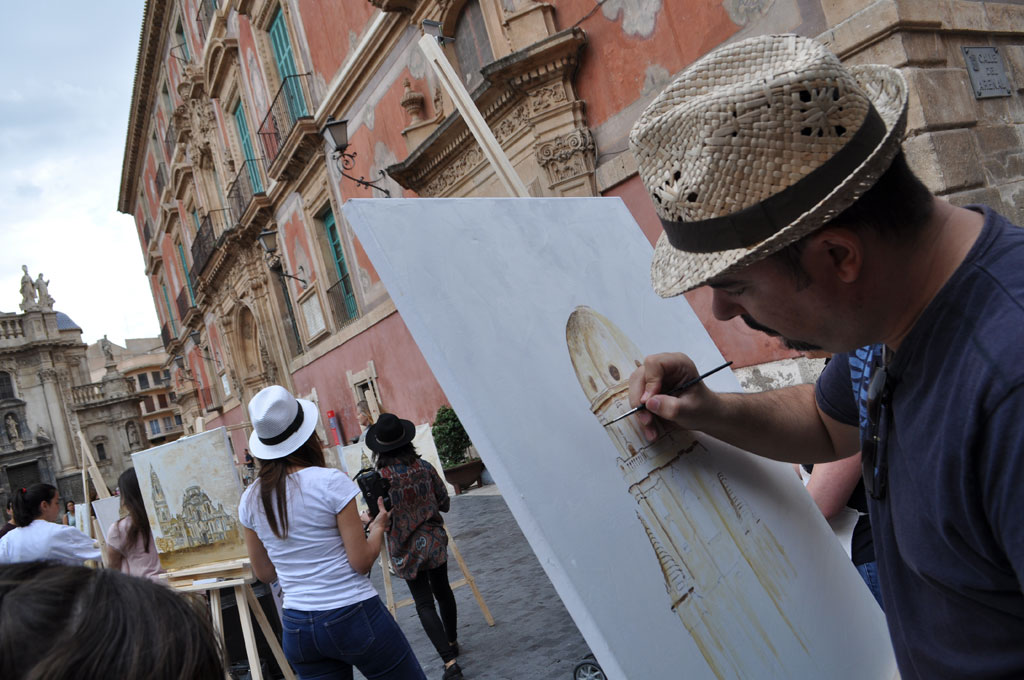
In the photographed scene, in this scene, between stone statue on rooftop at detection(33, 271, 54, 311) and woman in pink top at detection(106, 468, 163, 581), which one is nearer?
woman in pink top at detection(106, 468, 163, 581)

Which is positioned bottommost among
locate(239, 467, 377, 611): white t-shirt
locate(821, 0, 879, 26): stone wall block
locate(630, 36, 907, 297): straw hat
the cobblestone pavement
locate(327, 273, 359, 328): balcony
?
the cobblestone pavement

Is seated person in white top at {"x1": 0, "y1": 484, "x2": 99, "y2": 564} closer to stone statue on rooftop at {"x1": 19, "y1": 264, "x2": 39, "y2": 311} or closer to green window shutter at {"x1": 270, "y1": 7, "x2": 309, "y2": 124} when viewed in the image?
green window shutter at {"x1": 270, "y1": 7, "x2": 309, "y2": 124}

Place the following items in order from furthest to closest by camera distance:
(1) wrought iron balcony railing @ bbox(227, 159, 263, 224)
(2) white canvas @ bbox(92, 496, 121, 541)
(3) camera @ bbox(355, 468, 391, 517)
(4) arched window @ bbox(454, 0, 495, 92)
A: (1) wrought iron balcony railing @ bbox(227, 159, 263, 224) < (4) arched window @ bbox(454, 0, 495, 92) < (2) white canvas @ bbox(92, 496, 121, 541) < (3) camera @ bbox(355, 468, 391, 517)

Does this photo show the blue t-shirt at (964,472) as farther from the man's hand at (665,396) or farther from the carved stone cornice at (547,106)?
the carved stone cornice at (547,106)

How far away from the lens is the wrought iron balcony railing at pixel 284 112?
1269 centimetres

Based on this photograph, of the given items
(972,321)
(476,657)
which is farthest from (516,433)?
(476,657)

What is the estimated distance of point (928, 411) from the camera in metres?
0.87

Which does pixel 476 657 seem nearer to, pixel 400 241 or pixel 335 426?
pixel 400 241

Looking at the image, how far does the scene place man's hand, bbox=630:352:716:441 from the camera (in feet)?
4.24

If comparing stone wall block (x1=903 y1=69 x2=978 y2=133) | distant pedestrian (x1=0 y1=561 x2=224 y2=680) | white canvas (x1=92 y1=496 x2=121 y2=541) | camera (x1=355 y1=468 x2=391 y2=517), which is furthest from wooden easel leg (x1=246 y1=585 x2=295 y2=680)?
stone wall block (x1=903 y1=69 x2=978 y2=133)

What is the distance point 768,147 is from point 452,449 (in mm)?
9235

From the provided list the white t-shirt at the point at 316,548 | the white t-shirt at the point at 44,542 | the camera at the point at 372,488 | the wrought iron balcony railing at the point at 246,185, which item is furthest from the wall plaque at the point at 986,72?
the wrought iron balcony railing at the point at 246,185

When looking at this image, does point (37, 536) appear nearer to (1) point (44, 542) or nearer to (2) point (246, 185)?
(1) point (44, 542)

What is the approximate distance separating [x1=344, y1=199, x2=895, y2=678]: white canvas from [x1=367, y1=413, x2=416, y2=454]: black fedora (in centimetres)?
Answer: 264
